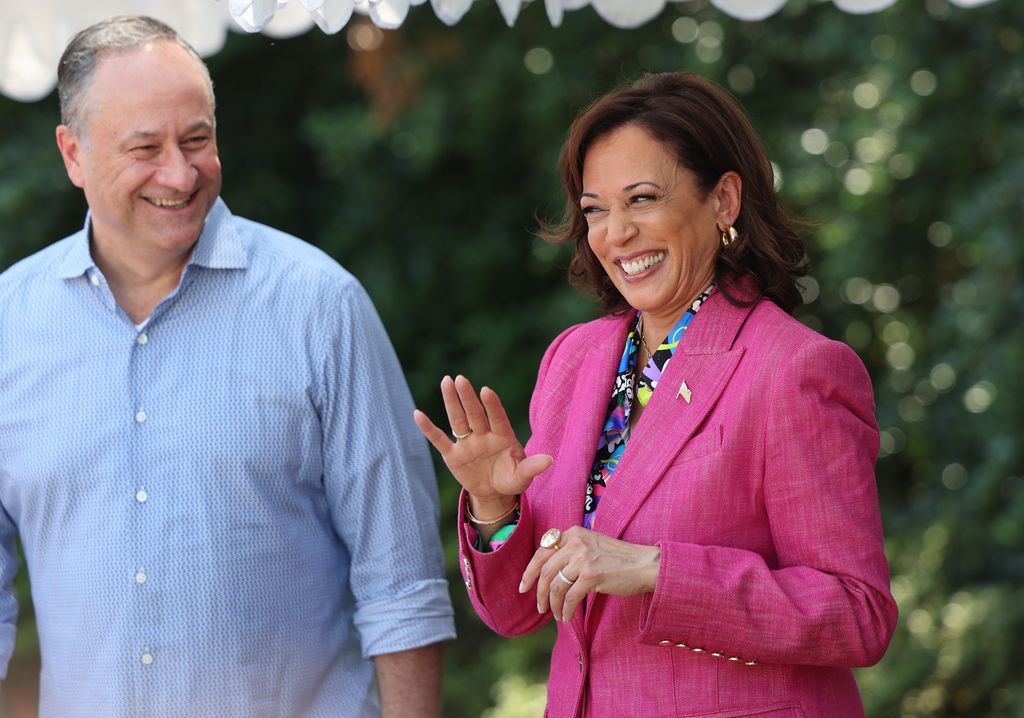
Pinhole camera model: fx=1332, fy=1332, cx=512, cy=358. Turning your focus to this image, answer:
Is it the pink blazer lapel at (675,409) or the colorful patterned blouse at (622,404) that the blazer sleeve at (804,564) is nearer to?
the pink blazer lapel at (675,409)

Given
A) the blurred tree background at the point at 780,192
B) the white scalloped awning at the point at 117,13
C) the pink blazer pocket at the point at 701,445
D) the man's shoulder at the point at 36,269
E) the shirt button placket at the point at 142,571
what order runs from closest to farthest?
1. the pink blazer pocket at the point at 701,445
2. the shirt button placket at the point at 142,571
3. the man's shoulder at the point at 36,269
4. the white scalloped awning at the point at 117,13
5. the blurred tree background at the point at 780,192

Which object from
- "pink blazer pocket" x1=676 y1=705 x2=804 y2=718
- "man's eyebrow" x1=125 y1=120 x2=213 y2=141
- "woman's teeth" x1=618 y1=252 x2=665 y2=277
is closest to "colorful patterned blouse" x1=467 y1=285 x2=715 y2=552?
"woman's teeth" x1=618 y1=252 x2=665 y2=277

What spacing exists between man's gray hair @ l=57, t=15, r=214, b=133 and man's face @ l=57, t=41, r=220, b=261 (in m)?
0.02

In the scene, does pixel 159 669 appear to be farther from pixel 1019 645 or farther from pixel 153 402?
pixel 1019 645

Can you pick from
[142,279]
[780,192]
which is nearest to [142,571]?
[142,279]

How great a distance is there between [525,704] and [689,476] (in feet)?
10.7

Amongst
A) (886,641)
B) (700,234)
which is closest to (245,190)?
(700,234)

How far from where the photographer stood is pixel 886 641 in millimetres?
1984

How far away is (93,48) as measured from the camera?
8.27 ft

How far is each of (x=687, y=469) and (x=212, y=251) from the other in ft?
3.50

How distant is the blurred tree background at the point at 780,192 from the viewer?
428 cm

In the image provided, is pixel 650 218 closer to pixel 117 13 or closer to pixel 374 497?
pixel 374 497

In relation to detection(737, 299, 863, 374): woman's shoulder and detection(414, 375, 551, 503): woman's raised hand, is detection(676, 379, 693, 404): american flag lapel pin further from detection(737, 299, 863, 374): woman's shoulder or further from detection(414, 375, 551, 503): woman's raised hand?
detection(414, 375, 551, 503): woman's raised hand

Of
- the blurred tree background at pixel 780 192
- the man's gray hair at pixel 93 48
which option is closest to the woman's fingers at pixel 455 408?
the man's gray hair at pixel 93 48
